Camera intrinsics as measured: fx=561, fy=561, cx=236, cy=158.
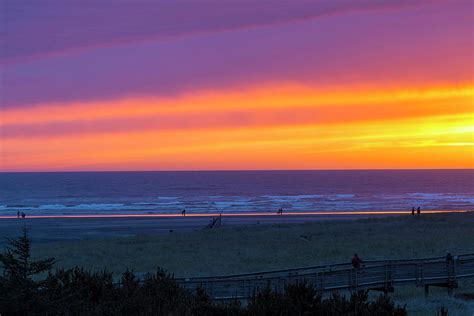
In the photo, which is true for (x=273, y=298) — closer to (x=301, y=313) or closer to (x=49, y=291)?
(x=301, y=313)

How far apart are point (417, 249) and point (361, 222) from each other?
1928 cm

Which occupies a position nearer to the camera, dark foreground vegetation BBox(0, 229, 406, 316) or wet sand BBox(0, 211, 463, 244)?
dark foreground vegetation BBox(0, 229, 406, 316)

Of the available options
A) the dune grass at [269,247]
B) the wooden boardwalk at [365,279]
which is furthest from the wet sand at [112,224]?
the wooden boardwalk at [365,279]

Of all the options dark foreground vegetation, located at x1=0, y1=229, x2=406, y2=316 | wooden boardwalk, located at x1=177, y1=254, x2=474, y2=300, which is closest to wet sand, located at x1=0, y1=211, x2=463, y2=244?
wooden boardwalk, located at x1=177, y1=254, x2=474, y2=300

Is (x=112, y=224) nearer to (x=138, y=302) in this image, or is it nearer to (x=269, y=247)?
(x=269, y=247)

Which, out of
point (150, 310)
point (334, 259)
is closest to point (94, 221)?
point (334, 259)

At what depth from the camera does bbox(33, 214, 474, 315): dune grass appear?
30.5 metres

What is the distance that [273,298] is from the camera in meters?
10.6

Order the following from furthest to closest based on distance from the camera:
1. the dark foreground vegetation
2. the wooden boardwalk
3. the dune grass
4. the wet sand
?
the wet sand → the dune grass → the wooden boardwalk → the dark foreground vegetation

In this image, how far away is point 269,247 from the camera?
3756cm

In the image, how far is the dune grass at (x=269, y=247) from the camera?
30.5 meters

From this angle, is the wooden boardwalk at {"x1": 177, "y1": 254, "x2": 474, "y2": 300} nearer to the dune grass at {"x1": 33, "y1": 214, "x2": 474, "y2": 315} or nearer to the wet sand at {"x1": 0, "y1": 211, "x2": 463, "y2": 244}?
the dune grass at {"x1": 33, "y1": 214, "x2": 474, "y2": 315}

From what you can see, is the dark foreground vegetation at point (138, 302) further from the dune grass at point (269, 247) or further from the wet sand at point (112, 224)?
the wet sand at point (112, 224)

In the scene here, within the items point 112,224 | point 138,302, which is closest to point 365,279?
point 138,302
